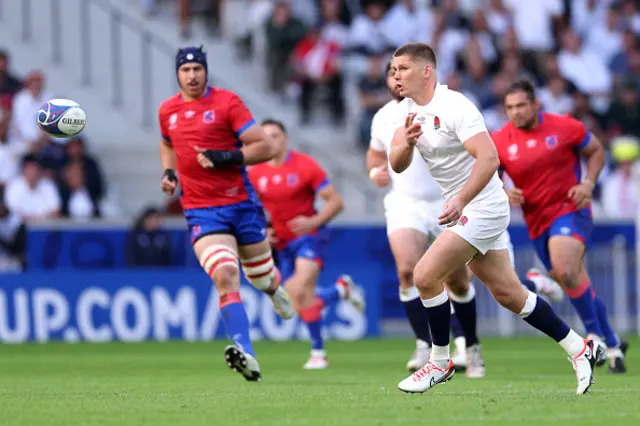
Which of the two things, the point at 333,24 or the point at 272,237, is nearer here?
the point at 272,237

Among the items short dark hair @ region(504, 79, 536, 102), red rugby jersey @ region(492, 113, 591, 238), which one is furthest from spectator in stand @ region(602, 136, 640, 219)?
short dark hair @ region(504, 79, 536, 102)

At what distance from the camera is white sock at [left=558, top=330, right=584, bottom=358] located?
9.21 m

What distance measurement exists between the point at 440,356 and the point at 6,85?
12.8m

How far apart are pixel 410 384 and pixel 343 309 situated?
9357mm

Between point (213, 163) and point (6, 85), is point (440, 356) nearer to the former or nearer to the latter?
point (213, 163)

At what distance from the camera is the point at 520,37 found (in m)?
24.1

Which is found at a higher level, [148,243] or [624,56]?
[624,56]

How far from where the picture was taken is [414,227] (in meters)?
11.7

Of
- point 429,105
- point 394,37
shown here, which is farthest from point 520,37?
point 429,105

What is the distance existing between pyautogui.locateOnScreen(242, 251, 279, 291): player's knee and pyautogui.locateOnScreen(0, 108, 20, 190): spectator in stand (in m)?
8.47

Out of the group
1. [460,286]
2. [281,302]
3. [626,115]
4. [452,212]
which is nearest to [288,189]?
[281,302]

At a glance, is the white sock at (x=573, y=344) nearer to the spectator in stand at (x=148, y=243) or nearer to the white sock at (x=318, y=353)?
the white sock at (x=318, y=353)

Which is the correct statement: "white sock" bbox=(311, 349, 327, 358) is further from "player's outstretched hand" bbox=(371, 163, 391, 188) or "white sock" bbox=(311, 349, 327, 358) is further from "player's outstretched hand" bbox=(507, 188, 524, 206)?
"player's outstretched hand" bbox=(507, 188, 524, 206)

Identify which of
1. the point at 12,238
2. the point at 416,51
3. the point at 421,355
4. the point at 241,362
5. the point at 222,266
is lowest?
the point at 12,238
